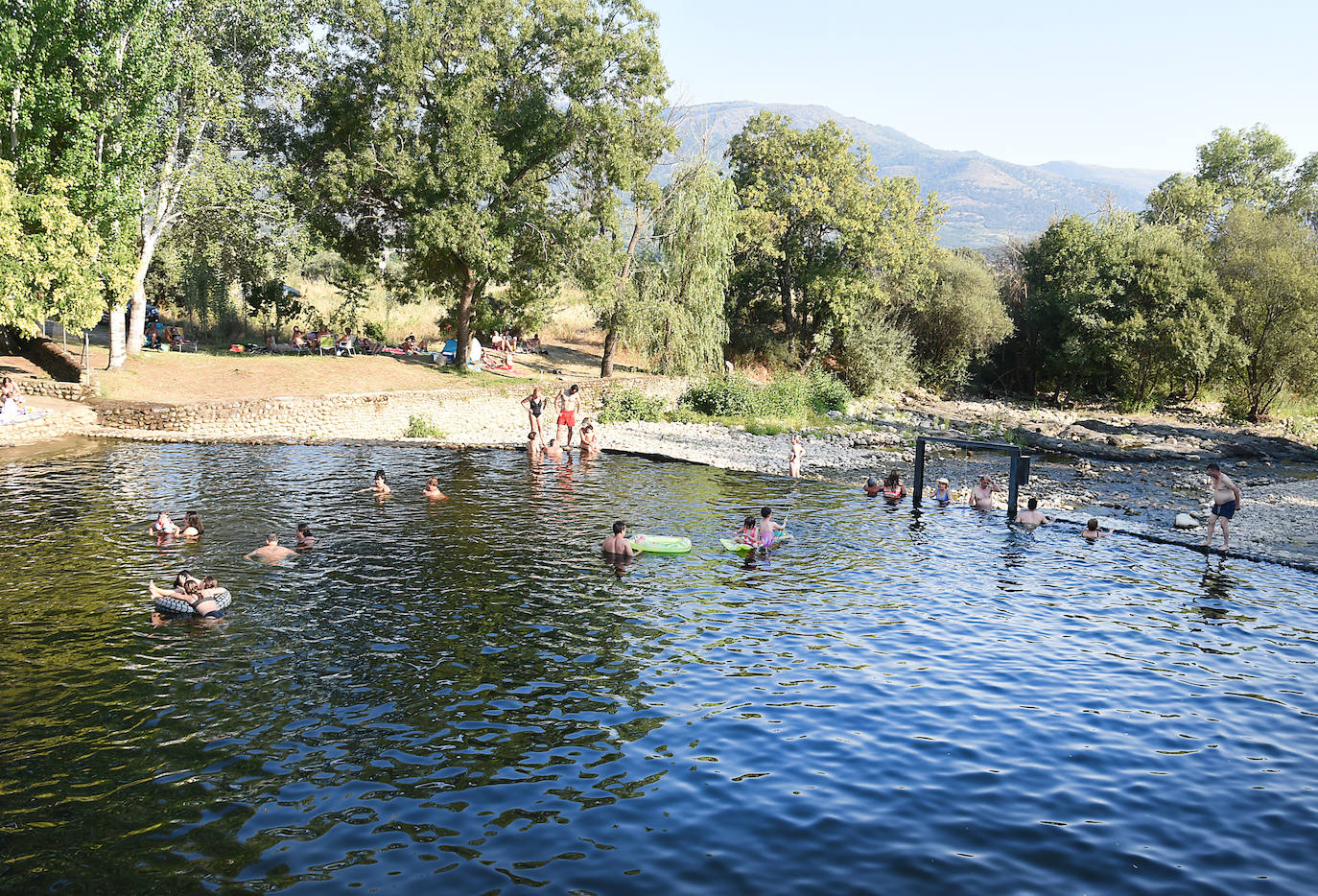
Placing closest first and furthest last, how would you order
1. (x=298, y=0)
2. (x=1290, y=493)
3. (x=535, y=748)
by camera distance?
(x=535, y=748)
(x=1290, y=493)
(x=298, y=0)

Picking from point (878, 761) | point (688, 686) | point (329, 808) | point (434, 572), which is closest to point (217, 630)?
point (434, 572)

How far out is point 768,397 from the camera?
148ft

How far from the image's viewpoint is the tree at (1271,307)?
A: 48281 millimetres

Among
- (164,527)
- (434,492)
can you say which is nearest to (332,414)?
(434,492)

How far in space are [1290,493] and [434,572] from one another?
2969 centimetres

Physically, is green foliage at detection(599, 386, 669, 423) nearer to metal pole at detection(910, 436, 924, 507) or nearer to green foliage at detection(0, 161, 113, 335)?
metal pole at detection(910, 436, 924, 507)

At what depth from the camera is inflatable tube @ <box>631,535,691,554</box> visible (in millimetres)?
19703

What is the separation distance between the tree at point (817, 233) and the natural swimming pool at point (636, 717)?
116 ft

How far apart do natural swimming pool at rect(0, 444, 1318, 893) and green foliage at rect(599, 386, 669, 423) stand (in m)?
19.5

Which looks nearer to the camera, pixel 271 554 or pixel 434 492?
pixel 271 554

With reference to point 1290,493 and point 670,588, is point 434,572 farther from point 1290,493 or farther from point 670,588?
point 1290,493

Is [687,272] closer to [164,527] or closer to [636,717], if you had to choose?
[164,527]

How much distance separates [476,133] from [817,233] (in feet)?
80.4

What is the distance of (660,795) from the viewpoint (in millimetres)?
9578
